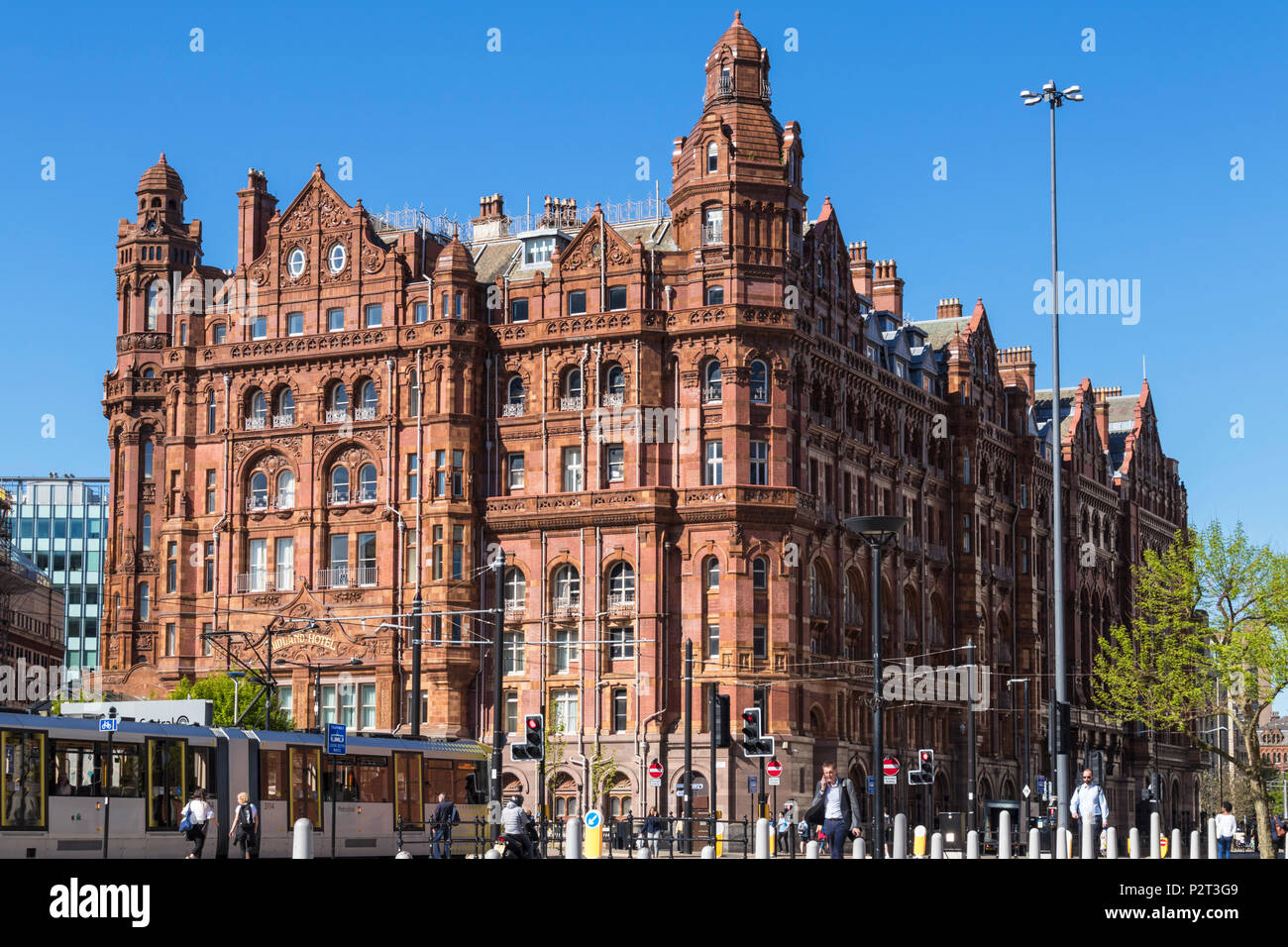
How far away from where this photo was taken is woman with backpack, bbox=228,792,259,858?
4281 cm

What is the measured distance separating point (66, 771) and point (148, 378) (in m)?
60.4

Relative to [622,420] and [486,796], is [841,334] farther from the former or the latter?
[486,796]

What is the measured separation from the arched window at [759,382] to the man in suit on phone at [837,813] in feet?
165

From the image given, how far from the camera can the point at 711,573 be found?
8444 centimetres

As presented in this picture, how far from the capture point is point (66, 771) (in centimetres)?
4047

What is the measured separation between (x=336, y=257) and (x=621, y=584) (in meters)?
21.7

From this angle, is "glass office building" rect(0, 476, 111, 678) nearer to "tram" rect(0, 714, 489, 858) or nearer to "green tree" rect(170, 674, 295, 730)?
"green tree" rect(170, 674, 295, 730)

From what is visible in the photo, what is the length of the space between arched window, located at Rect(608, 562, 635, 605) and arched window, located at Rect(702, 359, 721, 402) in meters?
8.32

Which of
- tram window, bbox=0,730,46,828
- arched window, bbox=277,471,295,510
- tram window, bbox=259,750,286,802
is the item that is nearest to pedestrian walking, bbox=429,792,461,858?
tram window, bbox=259,750,286,802

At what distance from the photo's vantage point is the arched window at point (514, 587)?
3442 inches

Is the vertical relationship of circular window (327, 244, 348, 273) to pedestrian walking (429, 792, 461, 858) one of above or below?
above

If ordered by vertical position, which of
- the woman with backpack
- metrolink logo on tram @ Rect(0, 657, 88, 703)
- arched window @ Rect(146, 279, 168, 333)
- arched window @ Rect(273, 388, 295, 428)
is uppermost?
arched window @ Rect(146, 279, 168, 333)

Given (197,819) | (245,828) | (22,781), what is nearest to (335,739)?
(245,828)

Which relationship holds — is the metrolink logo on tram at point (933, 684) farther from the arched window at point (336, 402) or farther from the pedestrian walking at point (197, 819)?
the pedestrian walking at point (197, 819)
